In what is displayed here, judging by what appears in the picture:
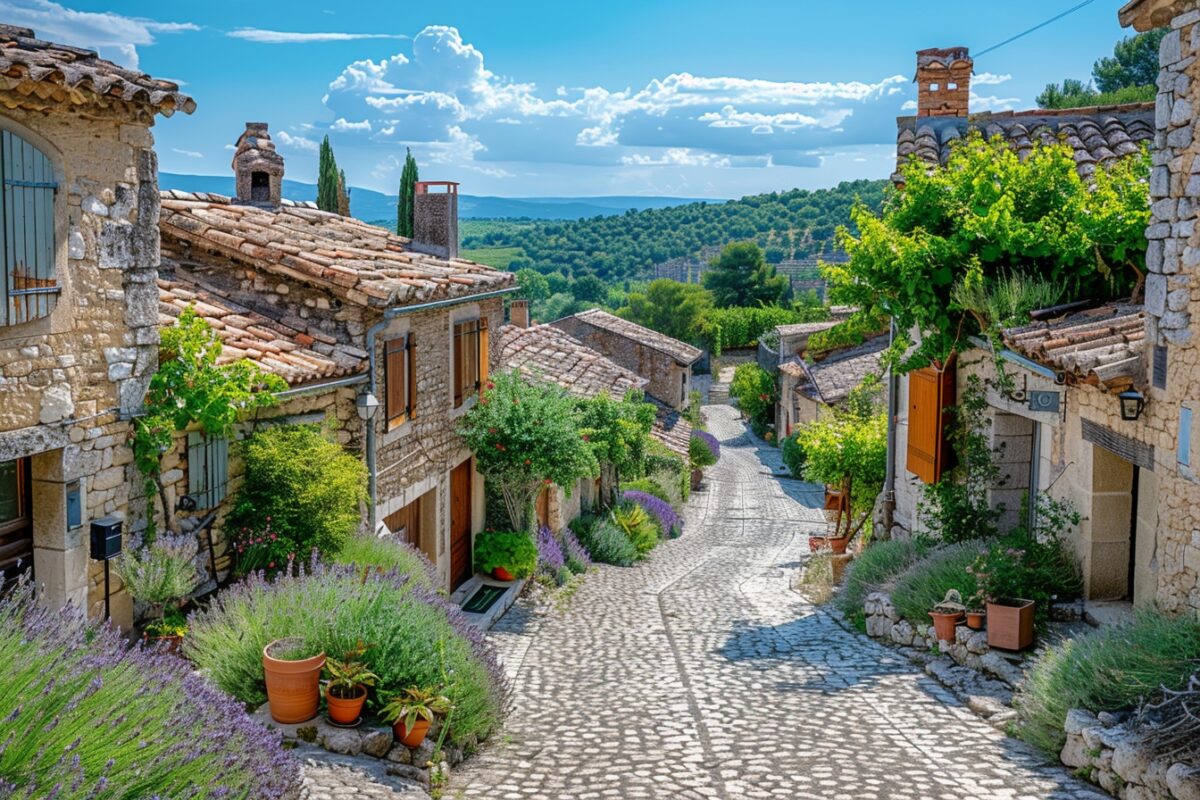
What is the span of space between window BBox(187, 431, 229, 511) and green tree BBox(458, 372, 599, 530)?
5286 millimetres

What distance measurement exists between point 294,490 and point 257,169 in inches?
264

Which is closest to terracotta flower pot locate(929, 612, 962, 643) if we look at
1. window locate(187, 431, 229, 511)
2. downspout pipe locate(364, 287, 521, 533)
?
downspout pipe locate(364, 287, 521, 533)

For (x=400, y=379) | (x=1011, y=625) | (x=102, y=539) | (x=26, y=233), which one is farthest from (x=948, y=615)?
(x=26, y=233)

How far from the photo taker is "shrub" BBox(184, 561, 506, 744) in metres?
6.77

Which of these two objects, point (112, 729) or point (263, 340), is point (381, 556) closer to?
point (263, 340)

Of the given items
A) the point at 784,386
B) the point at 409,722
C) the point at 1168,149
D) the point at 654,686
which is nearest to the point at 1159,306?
the point at 1168,149

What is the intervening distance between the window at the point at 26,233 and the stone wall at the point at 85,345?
84 mm

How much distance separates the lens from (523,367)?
19.0 meters

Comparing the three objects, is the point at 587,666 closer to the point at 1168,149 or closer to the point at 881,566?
the point at 881,566

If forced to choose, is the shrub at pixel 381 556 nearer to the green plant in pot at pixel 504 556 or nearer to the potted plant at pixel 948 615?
the green plant in pot at pixel 504 556

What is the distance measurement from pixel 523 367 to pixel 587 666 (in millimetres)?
9325

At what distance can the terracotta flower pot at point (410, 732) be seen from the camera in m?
6.54

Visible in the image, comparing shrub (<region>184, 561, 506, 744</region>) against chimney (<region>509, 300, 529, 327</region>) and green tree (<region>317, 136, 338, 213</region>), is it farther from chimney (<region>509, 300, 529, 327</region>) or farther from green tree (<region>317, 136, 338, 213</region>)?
green tree (<region>317, 136, 338, 213</region>)

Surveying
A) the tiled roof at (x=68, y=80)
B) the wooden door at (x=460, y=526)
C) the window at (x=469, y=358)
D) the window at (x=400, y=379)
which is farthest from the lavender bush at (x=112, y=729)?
the wooden door at (x=460, y=526)
